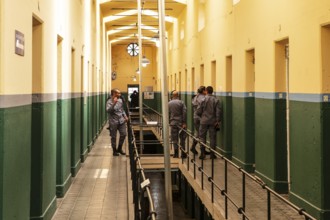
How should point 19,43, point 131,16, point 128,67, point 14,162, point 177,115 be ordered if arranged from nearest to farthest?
point 14,162 → point 19,43 → point 177,115 → point 131,16 → point 128,67

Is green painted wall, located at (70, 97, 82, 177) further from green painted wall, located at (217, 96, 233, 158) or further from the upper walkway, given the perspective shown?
green painted wall, located at (217, 96, 233, 158)

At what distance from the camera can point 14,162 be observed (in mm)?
4301

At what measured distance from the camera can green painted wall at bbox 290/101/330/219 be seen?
5.86 metres

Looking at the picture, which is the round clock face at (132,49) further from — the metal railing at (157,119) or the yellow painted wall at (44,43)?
the yellow painted wall at (44,43)

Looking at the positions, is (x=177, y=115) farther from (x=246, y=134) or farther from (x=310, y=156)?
(x=310, y=156)

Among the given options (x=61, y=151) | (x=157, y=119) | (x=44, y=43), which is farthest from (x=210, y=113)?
(x=157, y=119)

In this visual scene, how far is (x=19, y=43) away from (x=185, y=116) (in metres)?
7.46

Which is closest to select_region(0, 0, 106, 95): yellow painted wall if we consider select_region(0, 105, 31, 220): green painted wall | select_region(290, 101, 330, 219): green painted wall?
select_region(0, 105, 31, 220): green painted wall

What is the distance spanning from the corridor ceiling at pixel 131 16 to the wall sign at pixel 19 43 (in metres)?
15.1

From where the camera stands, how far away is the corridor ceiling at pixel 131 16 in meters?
20.0

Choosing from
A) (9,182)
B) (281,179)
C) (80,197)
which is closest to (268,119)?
(281,179)

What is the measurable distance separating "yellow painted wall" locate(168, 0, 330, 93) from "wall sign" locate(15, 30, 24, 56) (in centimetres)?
363

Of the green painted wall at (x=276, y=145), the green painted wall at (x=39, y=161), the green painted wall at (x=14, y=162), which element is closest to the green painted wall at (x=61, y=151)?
the green painted wall at (x=39, y=161)

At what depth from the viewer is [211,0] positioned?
1355 cm
